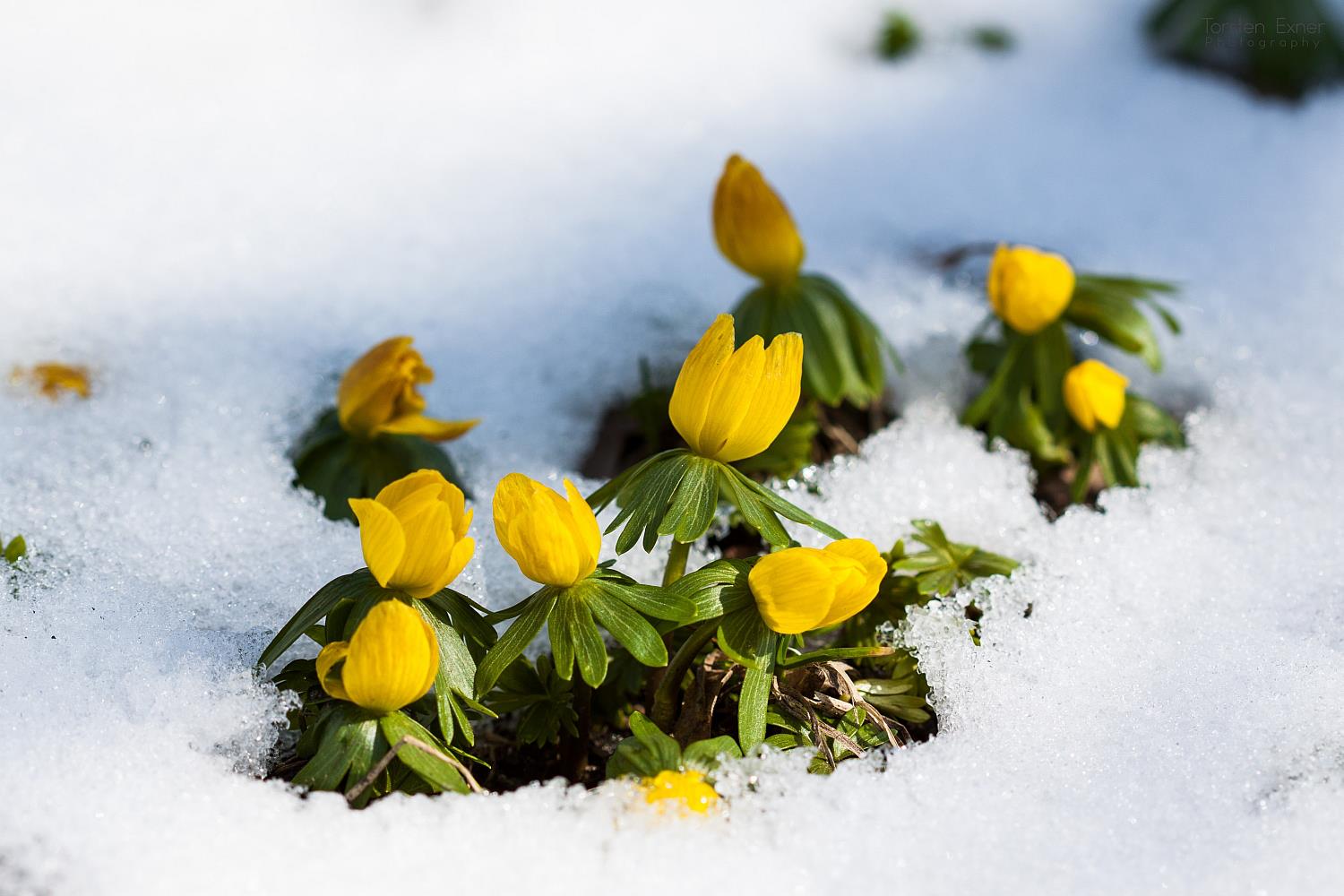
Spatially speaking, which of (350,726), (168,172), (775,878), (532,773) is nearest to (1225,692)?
(775,878)

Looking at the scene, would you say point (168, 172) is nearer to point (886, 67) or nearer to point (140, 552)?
point (140, 552)

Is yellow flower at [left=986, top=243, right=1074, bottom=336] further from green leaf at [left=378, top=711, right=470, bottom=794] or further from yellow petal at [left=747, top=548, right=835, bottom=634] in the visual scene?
green leaf at [left=378, top=711, right=470, bottom=794]

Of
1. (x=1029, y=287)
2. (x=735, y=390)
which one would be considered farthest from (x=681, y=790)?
(x=1029, y=287)

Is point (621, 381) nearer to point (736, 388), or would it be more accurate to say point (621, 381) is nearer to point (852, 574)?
point (736, 388)

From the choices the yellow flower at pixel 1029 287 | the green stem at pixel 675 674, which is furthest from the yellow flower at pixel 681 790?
the yellow flower at pixel 1029 287

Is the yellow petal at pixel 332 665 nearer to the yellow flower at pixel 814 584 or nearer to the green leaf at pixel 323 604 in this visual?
the green leaf at pixel 323 604

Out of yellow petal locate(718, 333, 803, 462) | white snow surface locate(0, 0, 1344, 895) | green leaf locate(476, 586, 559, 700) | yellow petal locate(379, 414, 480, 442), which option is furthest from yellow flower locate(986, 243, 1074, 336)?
green leaf locate(476, 586, 559, 700)
